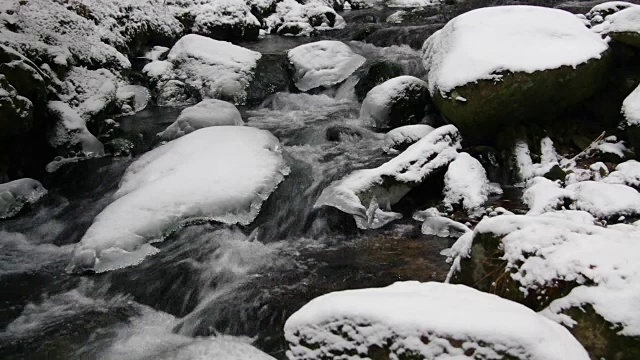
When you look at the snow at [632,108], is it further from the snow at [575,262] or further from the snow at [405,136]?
the snow at [575,262]

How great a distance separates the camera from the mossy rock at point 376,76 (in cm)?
878

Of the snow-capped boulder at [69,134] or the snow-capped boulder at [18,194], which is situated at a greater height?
the snow-capped boulder at [69,134]

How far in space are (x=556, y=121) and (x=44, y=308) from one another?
5.86m

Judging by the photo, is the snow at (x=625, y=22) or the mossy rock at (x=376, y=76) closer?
the snow at (x=625, y=22)

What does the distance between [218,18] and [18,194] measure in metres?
7.94

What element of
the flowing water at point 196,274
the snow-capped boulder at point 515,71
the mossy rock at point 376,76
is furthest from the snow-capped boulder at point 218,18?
the snow-capped boulder at point 515,71

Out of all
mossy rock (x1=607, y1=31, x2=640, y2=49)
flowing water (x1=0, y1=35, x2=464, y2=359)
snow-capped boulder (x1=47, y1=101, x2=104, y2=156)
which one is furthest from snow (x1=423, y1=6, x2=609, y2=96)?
snow-capped boulder (x1=47, y1=101, x2=104, y2=156)

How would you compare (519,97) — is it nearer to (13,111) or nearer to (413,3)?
(13,111)

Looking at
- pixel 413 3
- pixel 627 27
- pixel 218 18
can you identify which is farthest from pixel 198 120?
pixel 413 3

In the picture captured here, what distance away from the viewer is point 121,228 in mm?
5035

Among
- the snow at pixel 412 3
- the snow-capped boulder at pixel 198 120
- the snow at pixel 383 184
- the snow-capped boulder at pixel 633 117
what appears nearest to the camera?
the snow at pixel 383 184

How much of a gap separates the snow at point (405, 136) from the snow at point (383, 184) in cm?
95

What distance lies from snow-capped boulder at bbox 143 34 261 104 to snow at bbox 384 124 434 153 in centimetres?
349

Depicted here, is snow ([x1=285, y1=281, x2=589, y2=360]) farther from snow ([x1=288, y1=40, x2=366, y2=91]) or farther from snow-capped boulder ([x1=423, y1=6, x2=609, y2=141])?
snow ([x1=288, y1=40, x2=366, y2=91])
